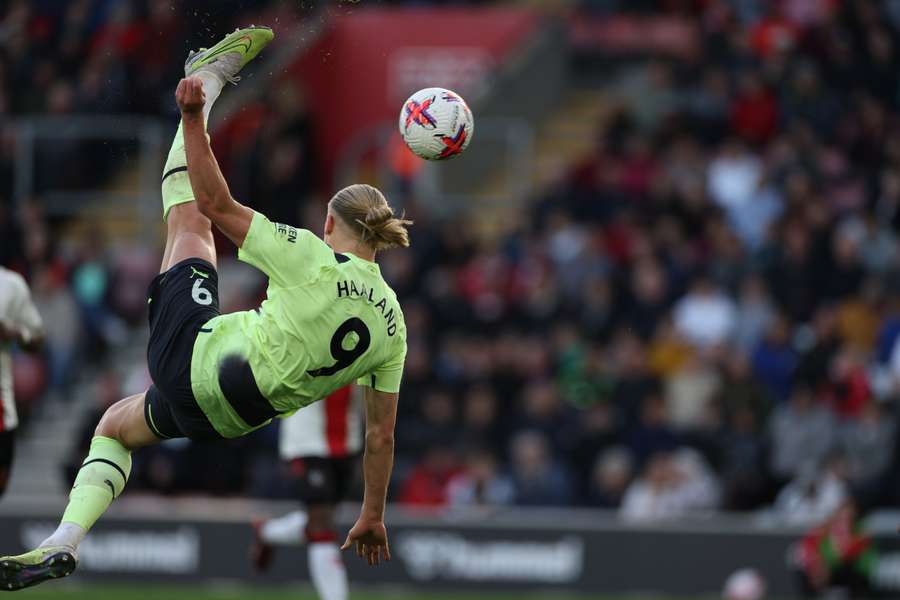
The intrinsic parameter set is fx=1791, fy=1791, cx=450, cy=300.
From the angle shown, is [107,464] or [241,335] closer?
[241,335]

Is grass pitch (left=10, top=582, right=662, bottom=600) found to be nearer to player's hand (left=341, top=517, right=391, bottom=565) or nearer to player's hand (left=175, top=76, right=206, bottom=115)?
player's hand (left=341, top=517, right=391, bottom=565)

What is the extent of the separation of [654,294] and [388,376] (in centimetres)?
909

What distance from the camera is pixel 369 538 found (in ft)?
31.0

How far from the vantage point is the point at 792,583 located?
1545 centimetres

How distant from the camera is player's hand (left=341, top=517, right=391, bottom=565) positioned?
370 inches

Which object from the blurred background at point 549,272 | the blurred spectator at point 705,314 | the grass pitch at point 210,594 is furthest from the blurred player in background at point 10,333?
the blurred spectator at point 705,314

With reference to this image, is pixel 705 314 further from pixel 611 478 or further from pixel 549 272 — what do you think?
pixel 611 478

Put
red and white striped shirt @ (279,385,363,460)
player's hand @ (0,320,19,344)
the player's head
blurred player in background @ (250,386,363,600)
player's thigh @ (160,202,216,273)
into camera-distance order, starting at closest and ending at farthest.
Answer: the player's head
player's thigh @ (160,202,216,273)
player's hand @ (0,320,19,344)
blurred player in background @ (250,386,363,600)
red and white striped shirt @ (279,385,363,460)

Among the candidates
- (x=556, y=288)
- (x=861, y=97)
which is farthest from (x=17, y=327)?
(x=861, y=97)

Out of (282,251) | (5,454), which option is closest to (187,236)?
(282,251)

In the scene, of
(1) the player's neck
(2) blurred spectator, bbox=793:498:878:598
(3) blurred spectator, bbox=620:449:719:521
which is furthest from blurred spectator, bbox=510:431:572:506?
(1) the player's neck

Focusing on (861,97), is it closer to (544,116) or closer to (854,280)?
(854,280)

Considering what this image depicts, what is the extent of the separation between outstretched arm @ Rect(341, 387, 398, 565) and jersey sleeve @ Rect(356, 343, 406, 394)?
35mm

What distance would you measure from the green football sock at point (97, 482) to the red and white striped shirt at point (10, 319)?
1.87 meters
